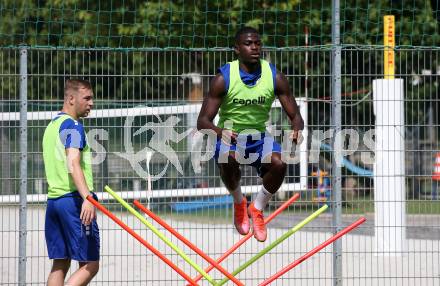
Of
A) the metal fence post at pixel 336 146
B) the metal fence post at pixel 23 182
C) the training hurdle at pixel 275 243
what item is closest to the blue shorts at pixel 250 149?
the training hurdle at pixel 275 243

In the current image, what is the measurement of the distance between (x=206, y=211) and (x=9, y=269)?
2.31 metres

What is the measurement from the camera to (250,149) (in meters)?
7.93

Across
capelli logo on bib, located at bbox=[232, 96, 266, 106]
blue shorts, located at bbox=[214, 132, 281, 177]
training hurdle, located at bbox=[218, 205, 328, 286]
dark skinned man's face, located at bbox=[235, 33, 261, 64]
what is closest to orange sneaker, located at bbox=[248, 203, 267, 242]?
training hurdle, located at bbox=[218, 205, 328, 286]

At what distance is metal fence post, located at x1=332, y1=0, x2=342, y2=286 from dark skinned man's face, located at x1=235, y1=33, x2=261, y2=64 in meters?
1.83

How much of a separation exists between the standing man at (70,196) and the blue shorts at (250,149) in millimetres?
1059

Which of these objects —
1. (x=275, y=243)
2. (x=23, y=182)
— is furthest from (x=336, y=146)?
(x=23, y=182)

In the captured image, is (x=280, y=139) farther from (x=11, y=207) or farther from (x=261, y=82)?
(x=11, y=207)

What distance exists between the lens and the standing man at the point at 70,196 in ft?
25.7

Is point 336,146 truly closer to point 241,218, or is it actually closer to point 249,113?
point 241,218

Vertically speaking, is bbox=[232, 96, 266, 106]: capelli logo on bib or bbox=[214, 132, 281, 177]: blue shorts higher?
bbox=[232, 96, 266, 106]: capelli logo on bib

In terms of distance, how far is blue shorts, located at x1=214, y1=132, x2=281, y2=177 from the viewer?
784cm

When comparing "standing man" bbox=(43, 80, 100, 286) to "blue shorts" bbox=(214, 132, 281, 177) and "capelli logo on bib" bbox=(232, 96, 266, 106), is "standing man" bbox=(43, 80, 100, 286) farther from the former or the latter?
"capelli logo on bib" bbox=(232, 96, 266, 106)

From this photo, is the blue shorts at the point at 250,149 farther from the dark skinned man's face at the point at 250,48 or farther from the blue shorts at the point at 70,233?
the blue shorts at the point at 70,233

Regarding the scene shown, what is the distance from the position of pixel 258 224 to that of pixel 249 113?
0.90 m
